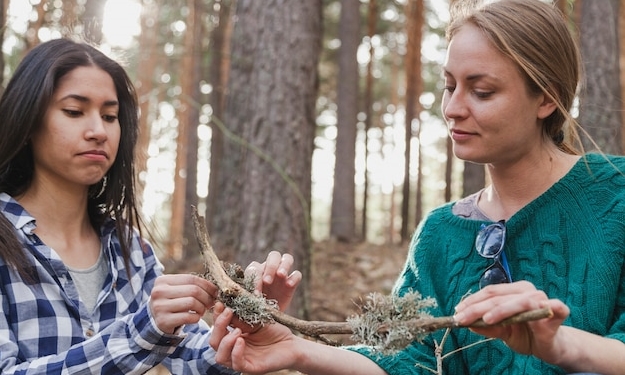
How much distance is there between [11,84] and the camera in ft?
8.22

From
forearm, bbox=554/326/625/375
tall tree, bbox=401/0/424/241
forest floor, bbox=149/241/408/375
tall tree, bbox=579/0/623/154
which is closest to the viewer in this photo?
forearm, bbox=554/326/625/375

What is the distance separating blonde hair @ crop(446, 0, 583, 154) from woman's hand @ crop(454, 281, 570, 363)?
77cm

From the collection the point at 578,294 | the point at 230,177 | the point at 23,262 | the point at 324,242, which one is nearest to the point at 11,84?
the point at 23,262

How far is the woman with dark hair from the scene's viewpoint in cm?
213

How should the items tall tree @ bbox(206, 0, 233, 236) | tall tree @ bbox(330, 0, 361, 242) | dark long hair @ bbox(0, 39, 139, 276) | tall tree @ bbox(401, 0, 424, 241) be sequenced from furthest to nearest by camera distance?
tall tree @ bbox(401, 0, 424, 241)
tall tree @ bbox(330, 0, 361, 242)
tall tree @ bbox(206, 0, 233, 236)
dark long hair @ bbox(0, 39, 139, 276)

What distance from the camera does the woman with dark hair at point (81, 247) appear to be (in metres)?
2.13

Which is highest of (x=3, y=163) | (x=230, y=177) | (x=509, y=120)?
(x=509, y=120)

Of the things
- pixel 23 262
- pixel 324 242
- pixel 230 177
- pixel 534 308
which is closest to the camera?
pixel 534 308

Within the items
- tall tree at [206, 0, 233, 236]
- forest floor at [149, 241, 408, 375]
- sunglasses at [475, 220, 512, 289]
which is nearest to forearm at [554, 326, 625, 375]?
sunglasses at [475, 220, 512, 289]

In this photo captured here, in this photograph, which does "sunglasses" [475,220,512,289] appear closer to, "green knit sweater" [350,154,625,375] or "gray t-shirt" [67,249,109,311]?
"green knit sweater" [350,154,625,375]

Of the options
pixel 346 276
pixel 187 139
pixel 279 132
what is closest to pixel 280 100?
pixel 279 132

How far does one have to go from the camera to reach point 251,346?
6.78 ft

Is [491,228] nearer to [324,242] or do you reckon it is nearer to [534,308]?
[534,308]

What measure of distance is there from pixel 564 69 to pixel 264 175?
8.77 ft
